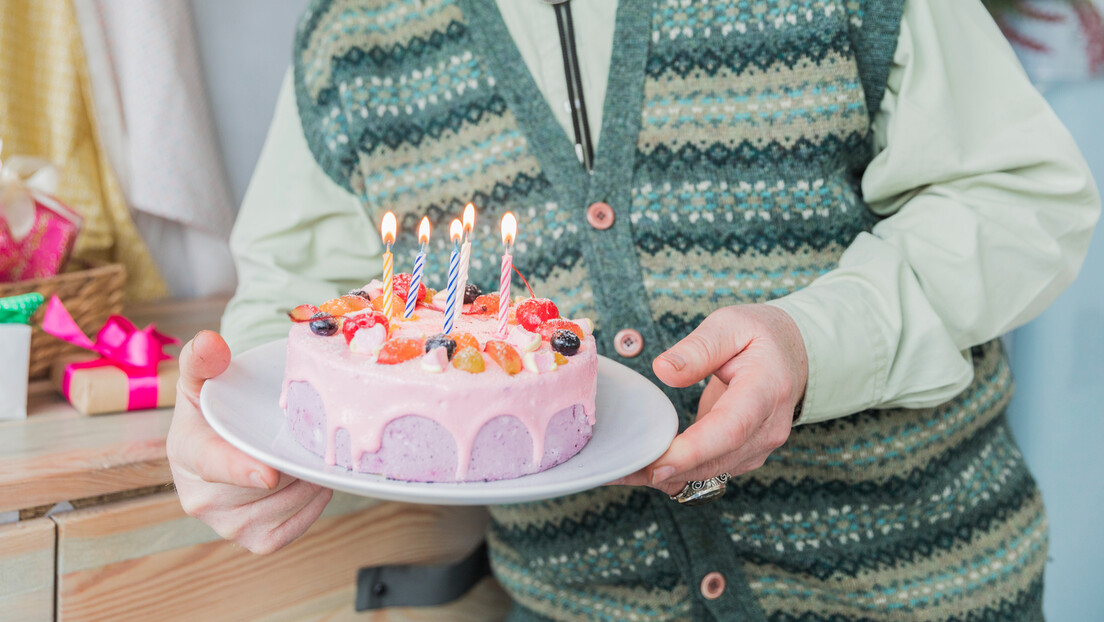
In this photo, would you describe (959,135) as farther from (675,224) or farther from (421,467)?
(421,467)

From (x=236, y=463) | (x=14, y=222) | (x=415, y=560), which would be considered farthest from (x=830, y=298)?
(x=14, y=222)

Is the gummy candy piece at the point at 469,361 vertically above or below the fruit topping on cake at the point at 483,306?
above

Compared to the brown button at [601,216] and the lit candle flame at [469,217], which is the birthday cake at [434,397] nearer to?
the lit candle flame at [469,217]

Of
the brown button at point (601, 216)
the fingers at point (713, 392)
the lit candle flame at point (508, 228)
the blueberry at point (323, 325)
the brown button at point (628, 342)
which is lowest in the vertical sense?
the brown button at point (628, 342)

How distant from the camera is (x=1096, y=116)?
167 cm

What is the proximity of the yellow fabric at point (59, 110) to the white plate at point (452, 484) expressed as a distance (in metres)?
0.84

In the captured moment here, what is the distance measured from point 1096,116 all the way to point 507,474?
5.14ft

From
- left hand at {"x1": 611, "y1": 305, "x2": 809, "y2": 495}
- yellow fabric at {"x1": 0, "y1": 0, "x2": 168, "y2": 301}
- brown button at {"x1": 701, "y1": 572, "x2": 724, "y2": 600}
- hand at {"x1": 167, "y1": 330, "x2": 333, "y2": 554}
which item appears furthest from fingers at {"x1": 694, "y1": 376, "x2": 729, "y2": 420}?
yellow fabric at {"x1": 0, "y1": 0, "x2": 168, "y2": 301}

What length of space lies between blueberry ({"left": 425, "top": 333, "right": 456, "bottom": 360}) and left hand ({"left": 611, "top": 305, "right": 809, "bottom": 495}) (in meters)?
0.18

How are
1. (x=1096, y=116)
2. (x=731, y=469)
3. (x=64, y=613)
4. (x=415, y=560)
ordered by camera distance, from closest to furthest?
(x=731, y=469) < (x=64, y=613) < (x=415, y=560) < (x=1096, y=116)

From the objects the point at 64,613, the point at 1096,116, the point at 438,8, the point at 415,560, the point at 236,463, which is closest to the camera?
the point at 236,463

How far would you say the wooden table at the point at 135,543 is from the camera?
0.96m

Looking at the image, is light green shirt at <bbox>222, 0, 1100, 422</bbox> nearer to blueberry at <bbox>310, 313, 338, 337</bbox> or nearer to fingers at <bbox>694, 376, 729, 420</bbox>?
fingers at <bbox>694, 376, 729, 420</bbox>

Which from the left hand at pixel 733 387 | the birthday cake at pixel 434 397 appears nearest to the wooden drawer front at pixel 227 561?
the birthday cake at pixel 434 397
